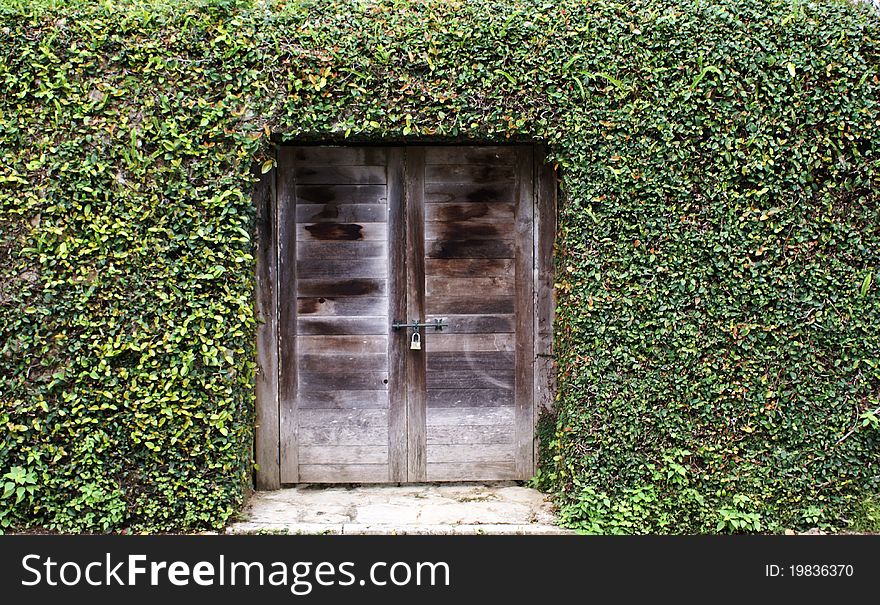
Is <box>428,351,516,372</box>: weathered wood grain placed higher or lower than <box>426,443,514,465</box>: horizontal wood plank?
higher

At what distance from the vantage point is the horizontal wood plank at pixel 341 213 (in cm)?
443

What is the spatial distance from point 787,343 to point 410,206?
239cm

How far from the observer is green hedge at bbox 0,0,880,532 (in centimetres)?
381

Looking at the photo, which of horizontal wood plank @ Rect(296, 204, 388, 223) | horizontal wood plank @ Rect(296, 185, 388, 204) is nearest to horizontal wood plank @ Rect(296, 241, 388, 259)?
horizontal wood plank @ Rect(296, 204, 388, 223)

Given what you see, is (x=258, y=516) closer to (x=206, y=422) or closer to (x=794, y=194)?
(x=206, y=422)

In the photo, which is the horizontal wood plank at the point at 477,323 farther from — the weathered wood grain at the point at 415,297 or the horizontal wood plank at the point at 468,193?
the horizontal wood plank at the point at 468,193

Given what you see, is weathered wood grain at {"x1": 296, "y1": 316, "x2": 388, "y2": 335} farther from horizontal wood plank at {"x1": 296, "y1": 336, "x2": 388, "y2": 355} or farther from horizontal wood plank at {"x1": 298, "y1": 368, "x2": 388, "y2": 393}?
horizontal wood plank at {"x1": 298, "y1": 368, "x2": 388, "y2": 393}

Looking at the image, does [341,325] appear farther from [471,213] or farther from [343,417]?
[471,213]

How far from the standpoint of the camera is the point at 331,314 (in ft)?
14.7

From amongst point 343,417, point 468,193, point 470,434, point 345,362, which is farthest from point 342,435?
point 468,193

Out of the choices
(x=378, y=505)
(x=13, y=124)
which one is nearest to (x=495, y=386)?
(x=378, y=505)

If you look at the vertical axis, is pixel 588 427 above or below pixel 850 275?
below

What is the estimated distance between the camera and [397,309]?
177 inches

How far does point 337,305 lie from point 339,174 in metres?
0.84
